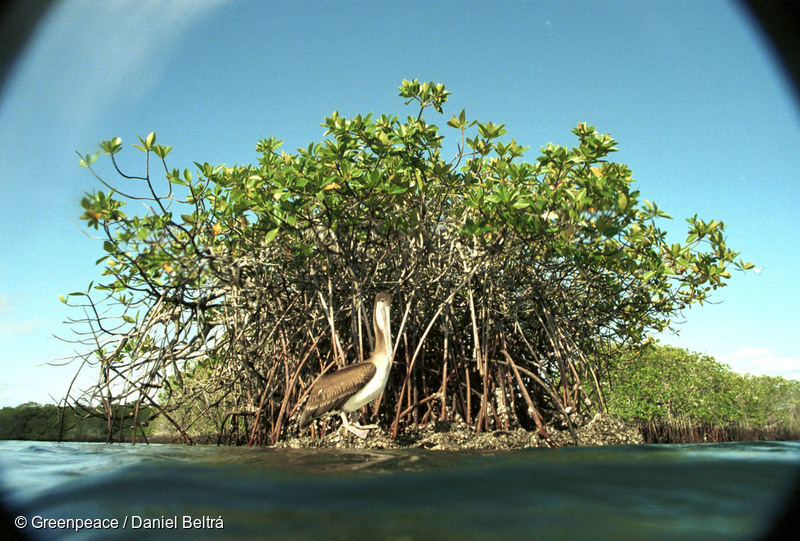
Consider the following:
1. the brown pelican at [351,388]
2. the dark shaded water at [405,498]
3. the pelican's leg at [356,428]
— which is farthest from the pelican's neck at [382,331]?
the dark shaded water at [405,498]

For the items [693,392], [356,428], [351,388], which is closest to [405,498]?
[351,388]

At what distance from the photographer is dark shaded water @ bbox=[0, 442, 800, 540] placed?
6.23 ft

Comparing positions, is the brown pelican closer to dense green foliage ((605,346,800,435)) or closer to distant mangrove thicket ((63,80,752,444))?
distant mangrove thicket ((63,80,752,444))

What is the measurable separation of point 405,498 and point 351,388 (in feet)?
7.83

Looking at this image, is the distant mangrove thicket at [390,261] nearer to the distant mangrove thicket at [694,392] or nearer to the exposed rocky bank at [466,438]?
the exposed rocky bank at [466,438]

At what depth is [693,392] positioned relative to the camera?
1808 centimetres

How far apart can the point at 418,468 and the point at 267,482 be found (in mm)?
1030

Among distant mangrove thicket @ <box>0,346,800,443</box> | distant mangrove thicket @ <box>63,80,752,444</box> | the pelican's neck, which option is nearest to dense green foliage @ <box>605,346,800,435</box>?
distant mangrove thicket @ <box>0,346,800,443</box>

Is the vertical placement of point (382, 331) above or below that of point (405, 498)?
above

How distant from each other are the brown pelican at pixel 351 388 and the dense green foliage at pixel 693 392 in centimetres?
1495

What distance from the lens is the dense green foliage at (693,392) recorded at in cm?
1770

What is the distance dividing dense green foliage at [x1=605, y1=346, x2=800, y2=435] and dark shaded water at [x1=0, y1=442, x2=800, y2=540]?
1596 centimetres

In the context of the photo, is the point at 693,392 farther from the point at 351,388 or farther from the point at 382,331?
the point at 351,388

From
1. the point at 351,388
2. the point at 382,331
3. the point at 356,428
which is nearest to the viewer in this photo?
the point at 351,388
